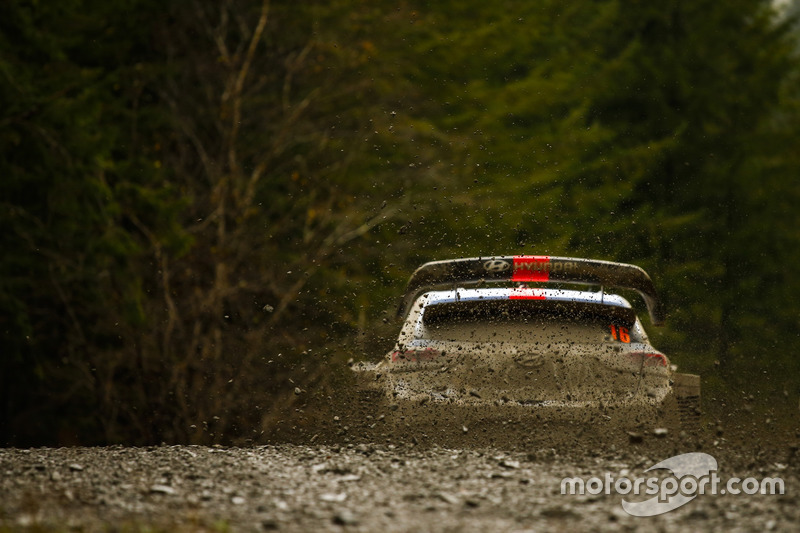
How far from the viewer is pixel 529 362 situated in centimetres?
643

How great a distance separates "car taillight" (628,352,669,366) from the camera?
6.57 m

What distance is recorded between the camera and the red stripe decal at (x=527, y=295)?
270 inches

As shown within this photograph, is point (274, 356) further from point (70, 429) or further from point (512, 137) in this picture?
point (512, 137)

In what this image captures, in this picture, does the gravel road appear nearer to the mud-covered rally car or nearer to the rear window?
the mud-covered rally car

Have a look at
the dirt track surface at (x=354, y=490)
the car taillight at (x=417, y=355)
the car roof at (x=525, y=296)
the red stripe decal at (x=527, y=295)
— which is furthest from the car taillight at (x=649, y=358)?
the car taillight at (x=417, y=355)

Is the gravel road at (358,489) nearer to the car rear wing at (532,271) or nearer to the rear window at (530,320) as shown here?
the rear window at (530,320)

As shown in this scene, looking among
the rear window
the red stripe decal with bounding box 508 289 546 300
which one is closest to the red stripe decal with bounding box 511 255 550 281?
the red stripe decal with bounding box 508 289 546 300

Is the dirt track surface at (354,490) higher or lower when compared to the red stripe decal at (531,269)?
lower

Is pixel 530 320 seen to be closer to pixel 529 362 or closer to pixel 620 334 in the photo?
pixel 529 362

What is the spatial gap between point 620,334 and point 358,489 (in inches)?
89.3

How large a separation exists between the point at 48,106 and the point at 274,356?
549cm

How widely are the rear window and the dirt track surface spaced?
2.67 ft

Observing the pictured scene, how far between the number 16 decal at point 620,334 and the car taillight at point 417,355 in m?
1.23

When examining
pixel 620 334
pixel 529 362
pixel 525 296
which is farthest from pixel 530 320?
pixel 620 334
